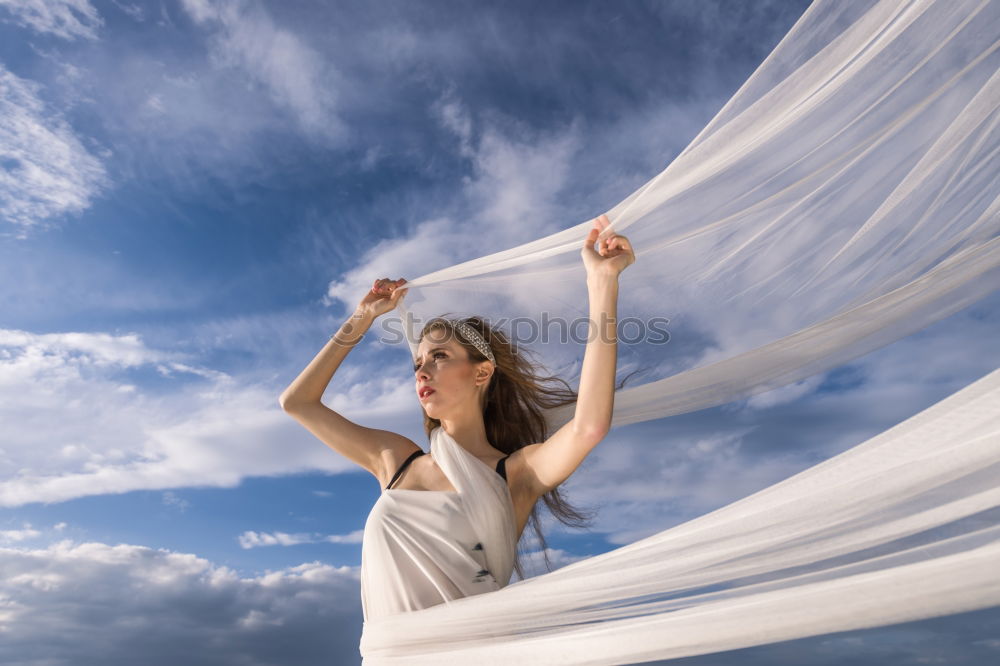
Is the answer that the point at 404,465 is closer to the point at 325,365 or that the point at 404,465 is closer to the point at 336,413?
the point at 336,413

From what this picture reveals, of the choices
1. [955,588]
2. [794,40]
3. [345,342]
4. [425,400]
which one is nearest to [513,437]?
[425,400]

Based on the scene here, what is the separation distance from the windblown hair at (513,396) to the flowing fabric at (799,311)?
0.08 meters

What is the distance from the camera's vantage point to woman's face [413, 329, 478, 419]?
339 centimetres

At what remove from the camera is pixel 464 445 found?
133 inches

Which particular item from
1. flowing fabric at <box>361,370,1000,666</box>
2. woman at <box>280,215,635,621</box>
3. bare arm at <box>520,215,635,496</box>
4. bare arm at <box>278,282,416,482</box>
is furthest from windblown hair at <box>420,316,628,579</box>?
flowing fabric at <box>361,370,1000,666</box>

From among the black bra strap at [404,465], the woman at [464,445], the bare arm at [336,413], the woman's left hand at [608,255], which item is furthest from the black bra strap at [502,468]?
the woman's left hand at [608,255]

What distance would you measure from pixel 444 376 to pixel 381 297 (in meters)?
0.61

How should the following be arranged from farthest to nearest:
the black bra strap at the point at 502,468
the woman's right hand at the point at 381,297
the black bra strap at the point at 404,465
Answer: the woman's right hand at the point at 381,297, the black bra strap at the point at 404,465, the black bra strap at the point at 502,468

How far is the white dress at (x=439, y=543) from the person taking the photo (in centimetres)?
286

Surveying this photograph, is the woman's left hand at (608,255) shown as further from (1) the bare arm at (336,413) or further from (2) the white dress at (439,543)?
(1) the bare arm at (336,413)

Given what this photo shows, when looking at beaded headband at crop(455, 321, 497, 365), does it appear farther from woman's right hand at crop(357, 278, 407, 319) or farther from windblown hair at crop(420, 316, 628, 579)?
woman's right hand at crop(357, 278, 407, 319)

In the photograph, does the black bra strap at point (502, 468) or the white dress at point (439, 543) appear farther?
the black bra strap at point (502, 468)

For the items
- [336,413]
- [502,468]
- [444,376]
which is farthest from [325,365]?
[502,468]

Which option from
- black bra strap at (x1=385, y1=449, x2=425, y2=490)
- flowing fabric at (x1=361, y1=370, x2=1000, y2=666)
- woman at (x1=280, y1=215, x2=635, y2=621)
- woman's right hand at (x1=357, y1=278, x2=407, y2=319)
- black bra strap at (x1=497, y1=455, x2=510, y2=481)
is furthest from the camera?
woman's right hand at (x1=357, y1=278, x2=407, y2=319)
